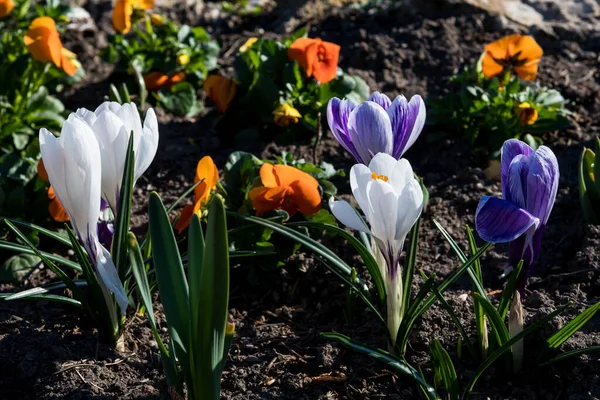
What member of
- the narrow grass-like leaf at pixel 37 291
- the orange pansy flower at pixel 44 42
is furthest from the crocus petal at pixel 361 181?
the orange pansy flower at pixel 44 42

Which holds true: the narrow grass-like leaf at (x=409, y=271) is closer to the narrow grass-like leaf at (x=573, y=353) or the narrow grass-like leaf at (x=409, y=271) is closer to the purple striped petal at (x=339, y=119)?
the purple striped petal at (x=339, y=119)

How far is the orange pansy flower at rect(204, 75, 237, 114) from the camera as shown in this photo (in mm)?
3355

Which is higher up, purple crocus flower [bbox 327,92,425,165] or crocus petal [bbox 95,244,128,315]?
purple crocus flower [bbox 327,92,425,165]

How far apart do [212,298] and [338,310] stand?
88 centimetres

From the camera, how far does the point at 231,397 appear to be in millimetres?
1974

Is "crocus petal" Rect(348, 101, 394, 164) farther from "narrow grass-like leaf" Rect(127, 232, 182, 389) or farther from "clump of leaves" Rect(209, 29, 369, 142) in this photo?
"clump of leaves" Rect(209, 29, 369, 142)

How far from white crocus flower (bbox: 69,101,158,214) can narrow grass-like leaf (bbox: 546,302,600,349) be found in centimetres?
105

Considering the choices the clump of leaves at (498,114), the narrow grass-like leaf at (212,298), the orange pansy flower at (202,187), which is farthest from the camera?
the clump of leaves at (498,114)

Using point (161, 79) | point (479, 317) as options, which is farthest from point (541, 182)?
point (161, 79)

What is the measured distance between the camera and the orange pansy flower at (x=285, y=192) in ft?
7.55

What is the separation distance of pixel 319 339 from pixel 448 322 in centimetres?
35

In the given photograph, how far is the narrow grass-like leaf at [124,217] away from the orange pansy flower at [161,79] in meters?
1.76

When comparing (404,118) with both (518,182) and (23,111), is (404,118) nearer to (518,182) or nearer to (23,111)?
(518,182)

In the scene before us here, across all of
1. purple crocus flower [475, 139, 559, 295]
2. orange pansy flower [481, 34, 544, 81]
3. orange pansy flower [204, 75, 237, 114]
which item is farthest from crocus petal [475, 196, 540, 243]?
orange pansy flower [204, 75, 237, 114]
